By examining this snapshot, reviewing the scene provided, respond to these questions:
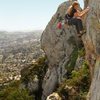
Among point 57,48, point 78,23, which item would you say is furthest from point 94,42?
point 57,48

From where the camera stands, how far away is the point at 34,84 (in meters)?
58.2

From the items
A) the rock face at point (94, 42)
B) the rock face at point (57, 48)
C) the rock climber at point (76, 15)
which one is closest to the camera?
the rock face at point (94, 42)

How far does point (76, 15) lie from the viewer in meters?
22.8

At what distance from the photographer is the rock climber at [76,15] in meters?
22.0

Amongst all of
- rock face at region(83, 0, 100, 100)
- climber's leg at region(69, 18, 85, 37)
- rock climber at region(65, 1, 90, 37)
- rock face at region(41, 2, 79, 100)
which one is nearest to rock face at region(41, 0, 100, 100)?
rock face at region(41, 2, 79, 100)

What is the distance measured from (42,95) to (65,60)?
27.4 ft

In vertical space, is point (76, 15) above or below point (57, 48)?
above

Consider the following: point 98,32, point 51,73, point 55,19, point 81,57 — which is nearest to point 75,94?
point 81,57

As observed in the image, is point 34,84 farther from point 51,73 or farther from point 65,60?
point 65,60

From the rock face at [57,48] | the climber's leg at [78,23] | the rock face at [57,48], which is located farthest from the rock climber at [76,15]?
the rock face at [57,48]

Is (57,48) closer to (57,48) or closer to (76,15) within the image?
(57,48)

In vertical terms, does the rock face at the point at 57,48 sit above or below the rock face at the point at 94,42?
below

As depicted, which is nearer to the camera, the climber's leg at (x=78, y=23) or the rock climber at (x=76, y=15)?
the rock climber at (x=76, y=15)

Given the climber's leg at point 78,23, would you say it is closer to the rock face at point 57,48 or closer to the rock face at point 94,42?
the rock face at point 94,42
